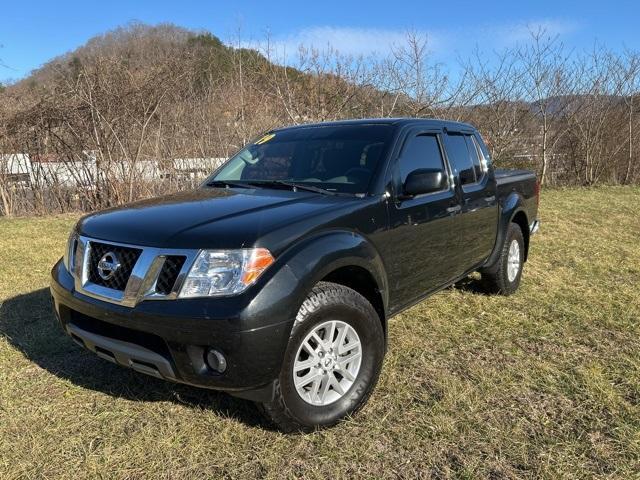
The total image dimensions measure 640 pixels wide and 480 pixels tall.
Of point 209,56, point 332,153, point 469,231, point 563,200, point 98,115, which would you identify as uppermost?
point 209,56

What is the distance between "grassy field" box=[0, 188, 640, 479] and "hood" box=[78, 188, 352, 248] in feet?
3.53

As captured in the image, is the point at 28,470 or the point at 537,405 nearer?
the point at 28,470

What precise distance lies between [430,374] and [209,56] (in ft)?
40.8

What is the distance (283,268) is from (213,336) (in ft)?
1.47

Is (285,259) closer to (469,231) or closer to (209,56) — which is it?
(469,231)

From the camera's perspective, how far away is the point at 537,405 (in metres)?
2.95

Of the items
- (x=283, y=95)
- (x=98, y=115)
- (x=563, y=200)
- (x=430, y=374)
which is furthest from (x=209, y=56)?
(x=430, y=374)

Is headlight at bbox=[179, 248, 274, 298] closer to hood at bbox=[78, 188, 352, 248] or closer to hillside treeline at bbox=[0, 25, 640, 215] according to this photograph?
hood at bbox=[78, 188, 352, 248]

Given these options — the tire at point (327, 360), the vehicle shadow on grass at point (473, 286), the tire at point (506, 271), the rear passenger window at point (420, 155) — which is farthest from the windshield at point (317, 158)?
the vehicle shadow on grass at point (473, 286)

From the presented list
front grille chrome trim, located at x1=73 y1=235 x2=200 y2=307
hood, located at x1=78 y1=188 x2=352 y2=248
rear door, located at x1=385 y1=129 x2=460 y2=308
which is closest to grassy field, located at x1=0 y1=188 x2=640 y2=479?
rear door, located at x1=385 y1=129 x2=460 y2=308

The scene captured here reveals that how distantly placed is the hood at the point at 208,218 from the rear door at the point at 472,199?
147 centimetres

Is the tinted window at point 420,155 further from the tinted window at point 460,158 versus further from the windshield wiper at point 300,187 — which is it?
the windshield wiper at point 300,187

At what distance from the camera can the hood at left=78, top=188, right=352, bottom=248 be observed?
2.37 meters

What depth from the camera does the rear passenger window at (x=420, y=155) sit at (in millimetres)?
3420
